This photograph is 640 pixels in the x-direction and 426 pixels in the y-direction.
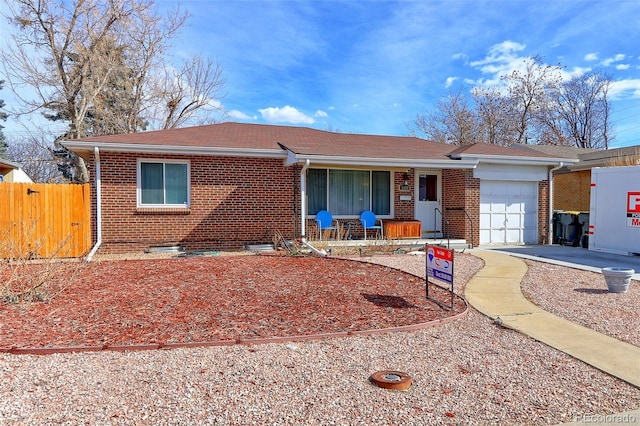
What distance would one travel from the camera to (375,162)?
40.1 feet

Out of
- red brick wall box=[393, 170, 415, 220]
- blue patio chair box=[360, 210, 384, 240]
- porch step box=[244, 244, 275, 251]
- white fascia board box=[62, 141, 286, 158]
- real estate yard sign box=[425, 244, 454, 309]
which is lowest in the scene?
porch step box=[244, 244, 275, 251]

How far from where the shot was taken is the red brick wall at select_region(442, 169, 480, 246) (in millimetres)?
13578

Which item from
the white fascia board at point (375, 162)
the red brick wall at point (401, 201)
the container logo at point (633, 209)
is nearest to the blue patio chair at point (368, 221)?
the red brick wall at point (401, 201)

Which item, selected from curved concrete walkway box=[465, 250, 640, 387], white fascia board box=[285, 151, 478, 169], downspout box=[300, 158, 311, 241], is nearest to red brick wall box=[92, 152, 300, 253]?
downspout box=[300, 158, 311, 241]

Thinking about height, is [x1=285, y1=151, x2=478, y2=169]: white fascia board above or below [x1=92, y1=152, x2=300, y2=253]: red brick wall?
above

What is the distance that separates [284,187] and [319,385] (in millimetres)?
9340

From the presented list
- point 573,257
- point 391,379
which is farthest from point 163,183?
point 573,257

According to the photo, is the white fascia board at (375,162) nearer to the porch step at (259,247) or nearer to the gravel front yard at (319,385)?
the porch step at (259,247)

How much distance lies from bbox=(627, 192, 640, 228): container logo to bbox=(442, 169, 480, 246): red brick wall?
13.0 ft

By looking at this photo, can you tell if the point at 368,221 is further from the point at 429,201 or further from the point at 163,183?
the point at 163,183

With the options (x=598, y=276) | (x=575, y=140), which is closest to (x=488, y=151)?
(x=598, y=276)

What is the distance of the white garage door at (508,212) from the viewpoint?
14078 mm

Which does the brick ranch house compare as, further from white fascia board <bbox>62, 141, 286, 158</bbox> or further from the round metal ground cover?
the round metal ground cover

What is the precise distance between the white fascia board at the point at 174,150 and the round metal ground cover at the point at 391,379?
902 centimetres
